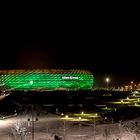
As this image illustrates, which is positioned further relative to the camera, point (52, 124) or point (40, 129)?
point (52, 124)

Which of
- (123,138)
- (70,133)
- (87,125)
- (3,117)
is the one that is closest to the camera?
(123,138)

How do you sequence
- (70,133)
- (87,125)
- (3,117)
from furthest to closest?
(3,117), (87,125), (70,133)

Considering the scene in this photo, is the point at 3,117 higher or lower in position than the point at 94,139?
higher

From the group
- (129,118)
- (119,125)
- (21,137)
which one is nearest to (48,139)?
(21,137)

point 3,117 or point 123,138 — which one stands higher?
point 3,117

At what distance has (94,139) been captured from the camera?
104ft

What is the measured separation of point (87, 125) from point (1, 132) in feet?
28.9

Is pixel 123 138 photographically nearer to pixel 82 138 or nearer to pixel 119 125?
pixel 82 138

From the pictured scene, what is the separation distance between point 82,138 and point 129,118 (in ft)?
42.2

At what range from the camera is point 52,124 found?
42.8m

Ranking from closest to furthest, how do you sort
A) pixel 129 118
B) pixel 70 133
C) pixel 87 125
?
pixel 70 133 < pixel 87 125 < pixel 129 118

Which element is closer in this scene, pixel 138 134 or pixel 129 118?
pixel 138 134

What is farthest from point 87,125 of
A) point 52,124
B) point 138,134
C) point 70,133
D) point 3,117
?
point 3,117

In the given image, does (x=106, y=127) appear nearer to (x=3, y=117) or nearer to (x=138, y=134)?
(x=138, y=134)
